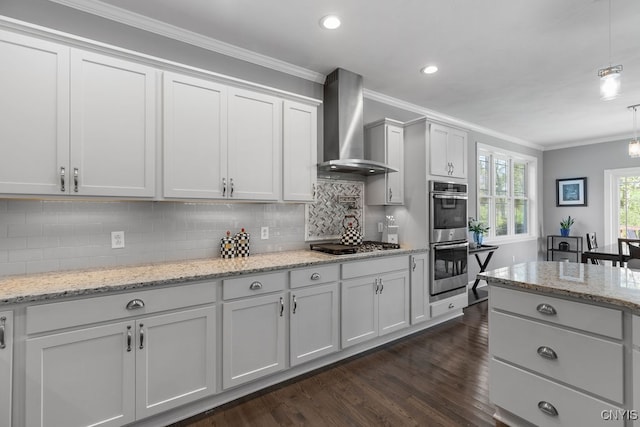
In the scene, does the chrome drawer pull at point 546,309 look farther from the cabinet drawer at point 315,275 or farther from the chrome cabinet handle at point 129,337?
the chrome cabinet handle at point 129,337

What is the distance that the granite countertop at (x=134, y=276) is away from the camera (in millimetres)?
1517

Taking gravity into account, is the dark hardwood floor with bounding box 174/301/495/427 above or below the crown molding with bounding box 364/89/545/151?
below

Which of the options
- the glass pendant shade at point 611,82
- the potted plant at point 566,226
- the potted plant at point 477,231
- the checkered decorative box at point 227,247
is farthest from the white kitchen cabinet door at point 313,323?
the potted plant at point 566,226

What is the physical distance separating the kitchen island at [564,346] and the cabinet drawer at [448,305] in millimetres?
1541

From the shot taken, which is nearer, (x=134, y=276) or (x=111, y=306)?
(x=111, y=306)

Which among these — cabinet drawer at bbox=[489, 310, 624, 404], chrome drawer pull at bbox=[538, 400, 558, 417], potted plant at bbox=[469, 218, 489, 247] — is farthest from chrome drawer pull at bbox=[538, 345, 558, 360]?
potted plant at bbox=[469, 218, 489, 247]

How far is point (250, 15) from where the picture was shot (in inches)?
88.9

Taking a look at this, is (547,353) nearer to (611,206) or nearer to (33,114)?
(33,114)

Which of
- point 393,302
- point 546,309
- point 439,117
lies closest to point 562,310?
point 546,309

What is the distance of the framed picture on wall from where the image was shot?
602cm

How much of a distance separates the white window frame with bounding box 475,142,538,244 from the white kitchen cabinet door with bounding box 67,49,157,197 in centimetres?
496

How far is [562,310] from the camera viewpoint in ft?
5.09

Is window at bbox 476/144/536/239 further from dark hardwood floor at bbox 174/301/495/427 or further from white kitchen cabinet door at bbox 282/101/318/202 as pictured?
white kitchen cabinet door at bbox 282/101/318/202

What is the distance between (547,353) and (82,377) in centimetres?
250
